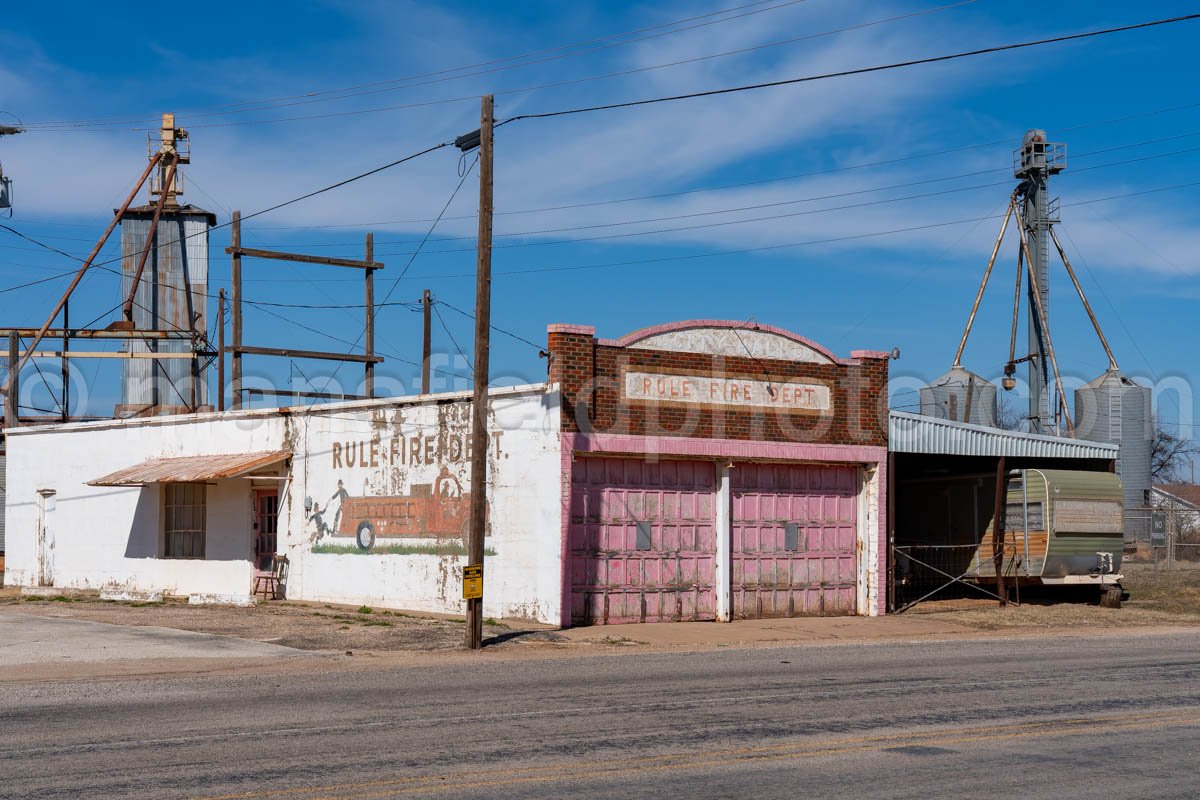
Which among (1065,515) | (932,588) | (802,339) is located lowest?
(932,588)

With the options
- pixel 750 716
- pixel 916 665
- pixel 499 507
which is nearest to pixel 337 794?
pixel 750 716

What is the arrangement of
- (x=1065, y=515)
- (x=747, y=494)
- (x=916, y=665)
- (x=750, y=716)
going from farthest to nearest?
1. (x=1065, y=515)
2. (x=747, y=494)
3. (x=916, y=665)
4. (x=750, y=716)

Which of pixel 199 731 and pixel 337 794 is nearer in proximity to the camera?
pixel 337 794

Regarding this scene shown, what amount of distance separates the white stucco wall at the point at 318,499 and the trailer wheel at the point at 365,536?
19cm

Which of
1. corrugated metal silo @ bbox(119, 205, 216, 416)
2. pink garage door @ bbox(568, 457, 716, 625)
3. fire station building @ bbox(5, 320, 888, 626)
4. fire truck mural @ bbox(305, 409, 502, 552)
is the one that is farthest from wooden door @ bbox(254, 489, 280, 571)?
corrugated metal silo @ bbox(119, 205, 216, 416)

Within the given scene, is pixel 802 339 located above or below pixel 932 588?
above

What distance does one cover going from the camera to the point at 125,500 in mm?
28609

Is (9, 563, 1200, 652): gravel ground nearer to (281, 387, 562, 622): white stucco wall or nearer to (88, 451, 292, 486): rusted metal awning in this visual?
(281, 387, 562, 622): white stucco wall

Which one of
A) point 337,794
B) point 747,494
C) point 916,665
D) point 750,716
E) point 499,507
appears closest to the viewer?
point 337,794

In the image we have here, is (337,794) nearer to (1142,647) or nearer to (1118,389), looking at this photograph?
(1142,647)

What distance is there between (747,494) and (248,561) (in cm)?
1054

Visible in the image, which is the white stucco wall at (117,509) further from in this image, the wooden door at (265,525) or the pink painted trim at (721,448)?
the pink painted trim at (721,448)

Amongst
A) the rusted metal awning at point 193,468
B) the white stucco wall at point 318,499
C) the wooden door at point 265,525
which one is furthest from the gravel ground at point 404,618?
the rusted metal awning at point 193,468

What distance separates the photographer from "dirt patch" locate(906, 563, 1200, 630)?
23.6 metres
